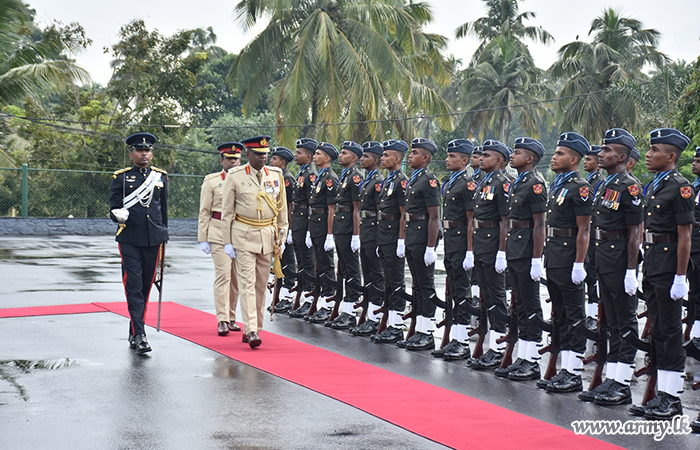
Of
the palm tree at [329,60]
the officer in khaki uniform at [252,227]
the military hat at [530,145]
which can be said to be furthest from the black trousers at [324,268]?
the palm tree at [329,60]

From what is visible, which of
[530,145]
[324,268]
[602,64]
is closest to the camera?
[530,145]

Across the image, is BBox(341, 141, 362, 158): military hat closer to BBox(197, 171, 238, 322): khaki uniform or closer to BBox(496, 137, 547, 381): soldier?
BBox(197, 171, 238, 322): khaki uniform

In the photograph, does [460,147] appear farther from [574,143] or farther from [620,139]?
[620,139]

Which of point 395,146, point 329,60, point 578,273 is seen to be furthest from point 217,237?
point 329,60

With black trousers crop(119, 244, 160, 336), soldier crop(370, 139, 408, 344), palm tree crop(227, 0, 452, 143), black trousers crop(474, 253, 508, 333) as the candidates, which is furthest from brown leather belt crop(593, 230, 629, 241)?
palm tree crop(227, 0, 452, 143)

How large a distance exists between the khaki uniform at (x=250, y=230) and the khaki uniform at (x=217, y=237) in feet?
2.49

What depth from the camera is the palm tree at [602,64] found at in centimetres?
3322

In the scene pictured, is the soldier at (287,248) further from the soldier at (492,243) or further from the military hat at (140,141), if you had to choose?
the soldier at (492,243)

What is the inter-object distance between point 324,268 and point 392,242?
5.30 feet

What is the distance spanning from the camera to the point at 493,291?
7.58m

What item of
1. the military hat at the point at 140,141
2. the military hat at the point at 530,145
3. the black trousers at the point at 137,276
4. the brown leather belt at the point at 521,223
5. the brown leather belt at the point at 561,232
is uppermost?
the military hat at the point at 530,145

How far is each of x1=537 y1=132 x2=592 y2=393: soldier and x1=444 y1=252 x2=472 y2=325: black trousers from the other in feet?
3.91

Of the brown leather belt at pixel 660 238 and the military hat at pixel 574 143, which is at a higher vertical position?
the military hat at pixel 574 143

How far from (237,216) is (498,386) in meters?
3.21
